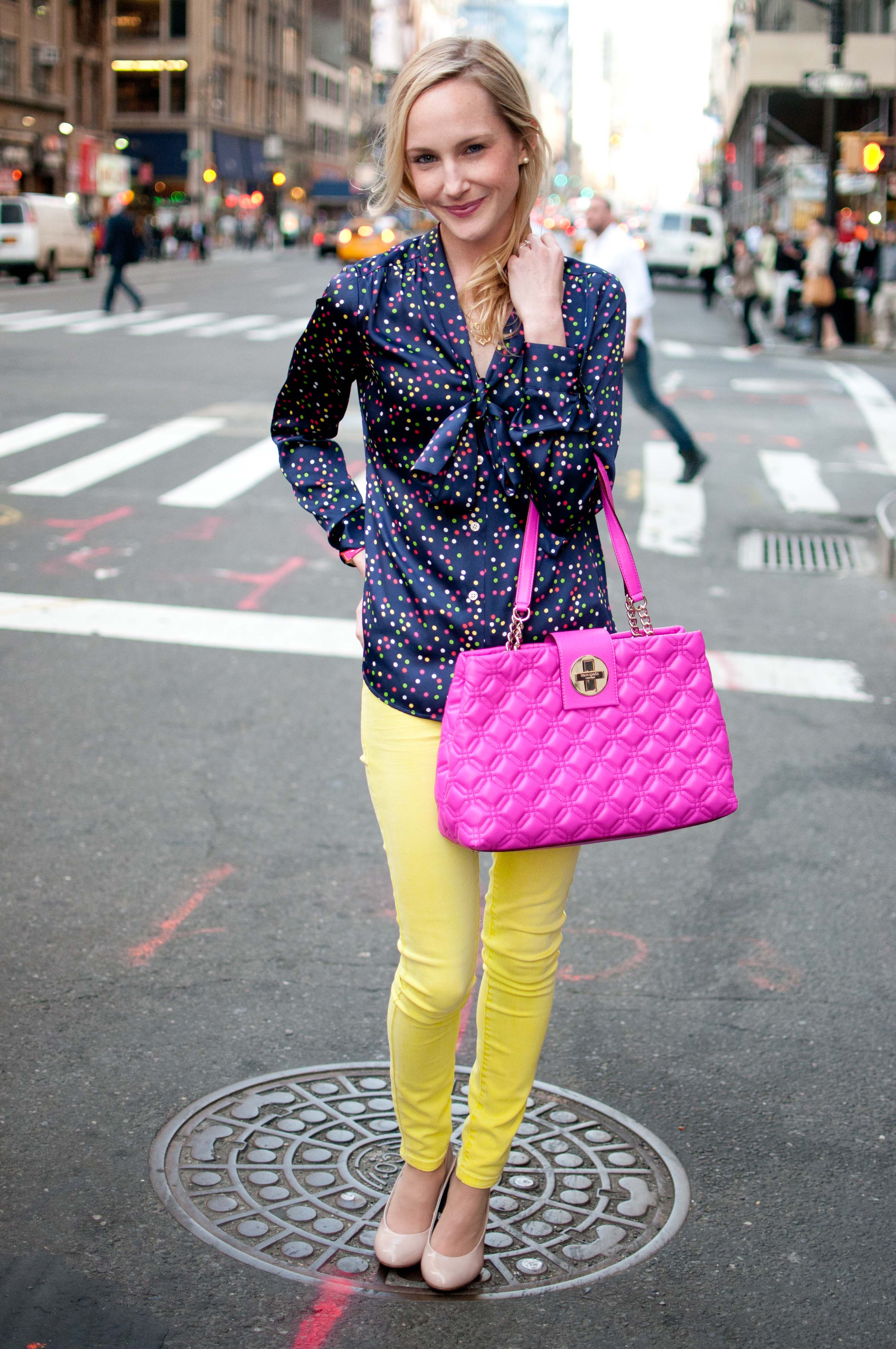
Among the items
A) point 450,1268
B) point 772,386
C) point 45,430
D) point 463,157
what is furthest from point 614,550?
Result: point 772,386

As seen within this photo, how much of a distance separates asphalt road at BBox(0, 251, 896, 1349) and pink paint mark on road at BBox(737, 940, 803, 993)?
0.04 ft

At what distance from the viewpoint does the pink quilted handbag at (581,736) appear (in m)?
2.37

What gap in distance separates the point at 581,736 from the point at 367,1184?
1.12 meters

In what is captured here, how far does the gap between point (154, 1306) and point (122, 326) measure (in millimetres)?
21785

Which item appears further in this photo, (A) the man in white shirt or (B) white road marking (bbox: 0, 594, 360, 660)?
(A) the man in white shirt

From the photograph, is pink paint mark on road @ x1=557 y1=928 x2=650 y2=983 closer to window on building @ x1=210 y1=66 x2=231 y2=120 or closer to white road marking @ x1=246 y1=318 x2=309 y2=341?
white road marking @ x1=246 y1=318 x2=309 y2=341

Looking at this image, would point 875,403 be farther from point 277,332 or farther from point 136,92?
point 136,92

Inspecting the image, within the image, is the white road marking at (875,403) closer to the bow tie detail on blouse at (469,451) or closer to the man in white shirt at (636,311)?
the man in white shirt at (636,311)

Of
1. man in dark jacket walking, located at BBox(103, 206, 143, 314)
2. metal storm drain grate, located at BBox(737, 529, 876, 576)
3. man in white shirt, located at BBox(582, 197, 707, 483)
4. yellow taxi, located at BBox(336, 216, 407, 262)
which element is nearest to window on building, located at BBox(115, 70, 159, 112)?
yellow taxi, located at BBox(336, 216, 407, 262)

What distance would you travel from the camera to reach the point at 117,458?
39.0 ft

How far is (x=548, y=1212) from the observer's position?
2.90 meters

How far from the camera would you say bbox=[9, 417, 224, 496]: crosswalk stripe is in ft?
35.3

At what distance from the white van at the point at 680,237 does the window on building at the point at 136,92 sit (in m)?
48.2

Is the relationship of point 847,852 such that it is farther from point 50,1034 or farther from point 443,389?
point 443,389
